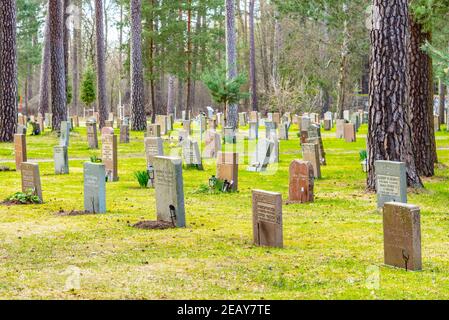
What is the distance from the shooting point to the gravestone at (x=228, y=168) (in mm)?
17438

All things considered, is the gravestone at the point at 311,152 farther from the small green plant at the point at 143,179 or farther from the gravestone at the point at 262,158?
the small green plant at the point at 143,179

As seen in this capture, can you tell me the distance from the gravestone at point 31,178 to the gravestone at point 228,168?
12.2ft

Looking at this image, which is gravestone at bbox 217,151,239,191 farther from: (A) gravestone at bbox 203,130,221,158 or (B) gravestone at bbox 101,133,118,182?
(A) gravestone at bbox 203,130,221,158

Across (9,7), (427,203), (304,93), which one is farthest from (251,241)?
(304,93)

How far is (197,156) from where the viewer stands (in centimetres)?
2250

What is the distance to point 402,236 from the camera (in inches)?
379

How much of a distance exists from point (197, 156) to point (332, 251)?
11.8 m

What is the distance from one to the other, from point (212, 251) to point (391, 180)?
13.9ft

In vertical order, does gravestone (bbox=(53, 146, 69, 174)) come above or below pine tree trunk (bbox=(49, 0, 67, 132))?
below

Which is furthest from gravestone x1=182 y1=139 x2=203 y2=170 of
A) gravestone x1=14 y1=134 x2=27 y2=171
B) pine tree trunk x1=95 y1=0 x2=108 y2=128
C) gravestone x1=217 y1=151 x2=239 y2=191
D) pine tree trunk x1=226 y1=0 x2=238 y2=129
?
pine tree trunk x1=95 y1=0 x2=108 y2=128

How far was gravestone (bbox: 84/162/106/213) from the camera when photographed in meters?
14.3

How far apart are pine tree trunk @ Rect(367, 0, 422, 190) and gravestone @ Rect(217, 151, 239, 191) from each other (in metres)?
2.88

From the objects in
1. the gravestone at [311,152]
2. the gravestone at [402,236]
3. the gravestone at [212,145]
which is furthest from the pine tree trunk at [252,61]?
the gravestone at [402,236]
